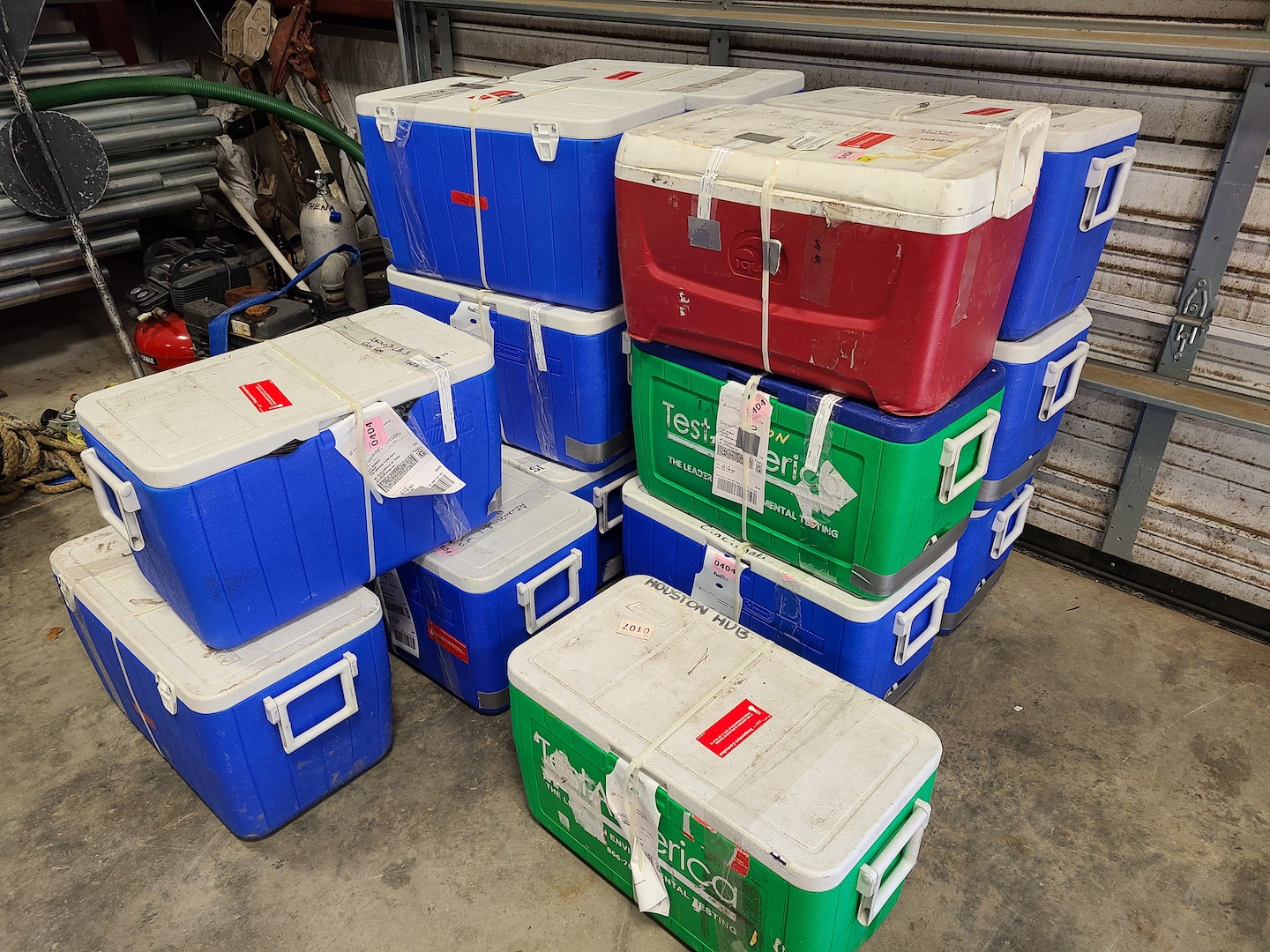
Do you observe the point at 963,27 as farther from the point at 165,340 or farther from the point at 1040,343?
the point at 165,340

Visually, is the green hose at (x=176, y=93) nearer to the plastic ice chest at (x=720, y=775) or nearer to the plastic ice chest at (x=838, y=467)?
the plastic ice chest at (x=838, y=467)

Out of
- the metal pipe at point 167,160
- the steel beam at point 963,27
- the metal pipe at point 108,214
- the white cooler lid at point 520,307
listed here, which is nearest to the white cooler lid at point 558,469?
the white cooler lid at point 520,307

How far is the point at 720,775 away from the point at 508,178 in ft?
4.73

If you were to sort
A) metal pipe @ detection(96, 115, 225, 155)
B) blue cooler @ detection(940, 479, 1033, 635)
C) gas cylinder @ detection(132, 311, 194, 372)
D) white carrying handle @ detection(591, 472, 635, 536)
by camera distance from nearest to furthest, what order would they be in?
blue cooler @ detection(940, 479, 1033, 635)
white carrying handle @ detection(591, 472, 635, 536)
gas cylinder @ detection(132, 311, 194, 372)
metal pipe @ detection(96, 115, 225, 155)

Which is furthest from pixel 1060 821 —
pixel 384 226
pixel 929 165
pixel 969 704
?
pixel 384 226

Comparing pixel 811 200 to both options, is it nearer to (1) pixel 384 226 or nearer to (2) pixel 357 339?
(2) pixel 357 339

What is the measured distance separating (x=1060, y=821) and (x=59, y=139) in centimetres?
387

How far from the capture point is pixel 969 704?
2234 millimetres

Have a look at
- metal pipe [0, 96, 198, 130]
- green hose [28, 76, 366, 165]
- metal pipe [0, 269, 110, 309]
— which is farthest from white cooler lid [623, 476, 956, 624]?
metal pipe [0, 96, 198, 130]

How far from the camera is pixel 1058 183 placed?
1803 mm

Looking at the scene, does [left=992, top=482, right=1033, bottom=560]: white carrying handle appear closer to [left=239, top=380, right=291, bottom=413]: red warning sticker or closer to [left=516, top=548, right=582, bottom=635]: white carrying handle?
[left=516, top=548, right=582, bottom=635]: white carrying handle

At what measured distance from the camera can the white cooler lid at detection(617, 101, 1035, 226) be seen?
1448 mm

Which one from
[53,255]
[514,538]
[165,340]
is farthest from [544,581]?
[53,255]

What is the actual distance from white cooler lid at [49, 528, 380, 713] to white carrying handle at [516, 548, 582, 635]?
1.14 ft
